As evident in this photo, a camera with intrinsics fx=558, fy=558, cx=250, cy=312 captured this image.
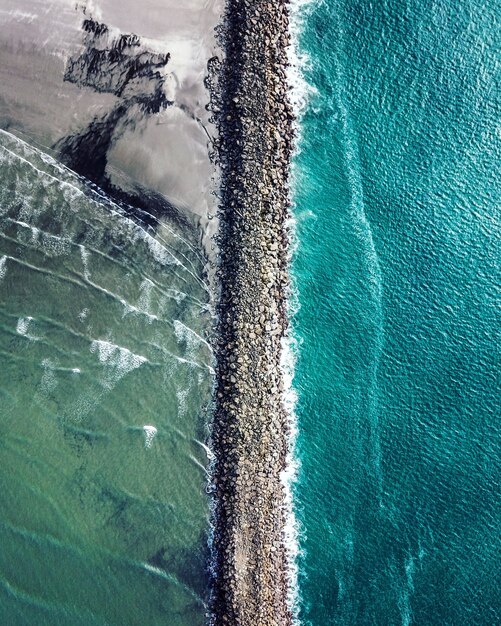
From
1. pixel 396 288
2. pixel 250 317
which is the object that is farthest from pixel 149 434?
pixel 396 288

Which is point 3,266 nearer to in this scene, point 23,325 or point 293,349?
point 23,325

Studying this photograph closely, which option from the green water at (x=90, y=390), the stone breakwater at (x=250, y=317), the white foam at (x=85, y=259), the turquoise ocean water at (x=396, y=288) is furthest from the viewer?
the white foam at (x=85, y=259)

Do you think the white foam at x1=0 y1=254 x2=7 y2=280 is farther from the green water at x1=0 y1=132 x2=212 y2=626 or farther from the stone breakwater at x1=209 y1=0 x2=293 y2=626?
the stone breakwater at x1=209 y1=0 x2=293 y2=626

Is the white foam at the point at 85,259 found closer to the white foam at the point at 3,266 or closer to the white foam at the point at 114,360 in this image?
the white foam at the point at 114,360

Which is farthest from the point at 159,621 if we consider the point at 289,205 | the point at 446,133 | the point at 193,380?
the point at 446,133

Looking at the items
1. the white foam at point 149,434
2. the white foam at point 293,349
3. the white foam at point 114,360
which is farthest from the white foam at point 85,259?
the white foam at point 293,349

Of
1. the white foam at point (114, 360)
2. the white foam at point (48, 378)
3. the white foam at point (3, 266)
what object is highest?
the white foam at point (3, 266)

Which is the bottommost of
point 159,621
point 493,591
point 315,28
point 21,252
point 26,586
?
point 26,586

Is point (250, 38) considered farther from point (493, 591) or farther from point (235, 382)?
point (493, 591)
